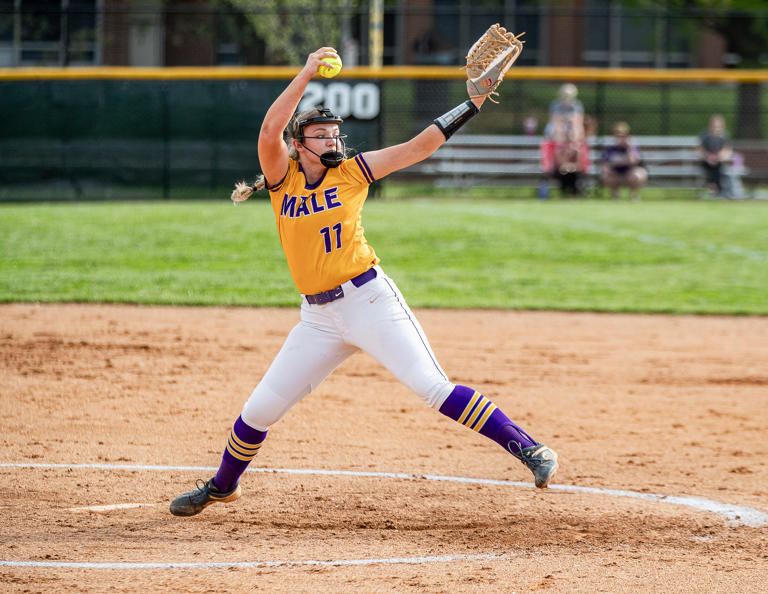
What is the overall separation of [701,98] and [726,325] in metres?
16.2

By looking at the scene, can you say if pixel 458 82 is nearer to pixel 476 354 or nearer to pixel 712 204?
pixel 712 204

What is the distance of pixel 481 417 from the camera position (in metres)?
4.73

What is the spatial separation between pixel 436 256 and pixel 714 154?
10.2 metres

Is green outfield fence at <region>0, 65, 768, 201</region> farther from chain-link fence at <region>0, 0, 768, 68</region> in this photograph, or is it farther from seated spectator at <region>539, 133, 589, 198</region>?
chain-link fence at <region>0, 0, 768, 68</region>

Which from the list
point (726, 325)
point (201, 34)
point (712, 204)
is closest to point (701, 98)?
point (712, 204)

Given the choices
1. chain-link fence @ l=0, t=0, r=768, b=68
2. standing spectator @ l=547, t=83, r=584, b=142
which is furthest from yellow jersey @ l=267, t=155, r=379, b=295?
chain-link fence @ l=0, t=0, r=768, b=68

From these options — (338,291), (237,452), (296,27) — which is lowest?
(237,452)

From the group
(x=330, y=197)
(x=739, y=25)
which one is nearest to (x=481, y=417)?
(x=330, y=197)

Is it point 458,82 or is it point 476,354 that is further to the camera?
point 458,82

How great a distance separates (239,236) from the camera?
15148mm

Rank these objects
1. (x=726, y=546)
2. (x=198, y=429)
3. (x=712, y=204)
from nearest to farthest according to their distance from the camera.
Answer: (x=726, y=546) → (x=198, y=429) → (x=712, y=204)

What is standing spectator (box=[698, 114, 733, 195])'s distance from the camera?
71.2 feet

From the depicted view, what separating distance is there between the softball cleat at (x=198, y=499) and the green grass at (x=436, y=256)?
646 centimetres

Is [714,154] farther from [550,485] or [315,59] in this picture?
[315,59]
